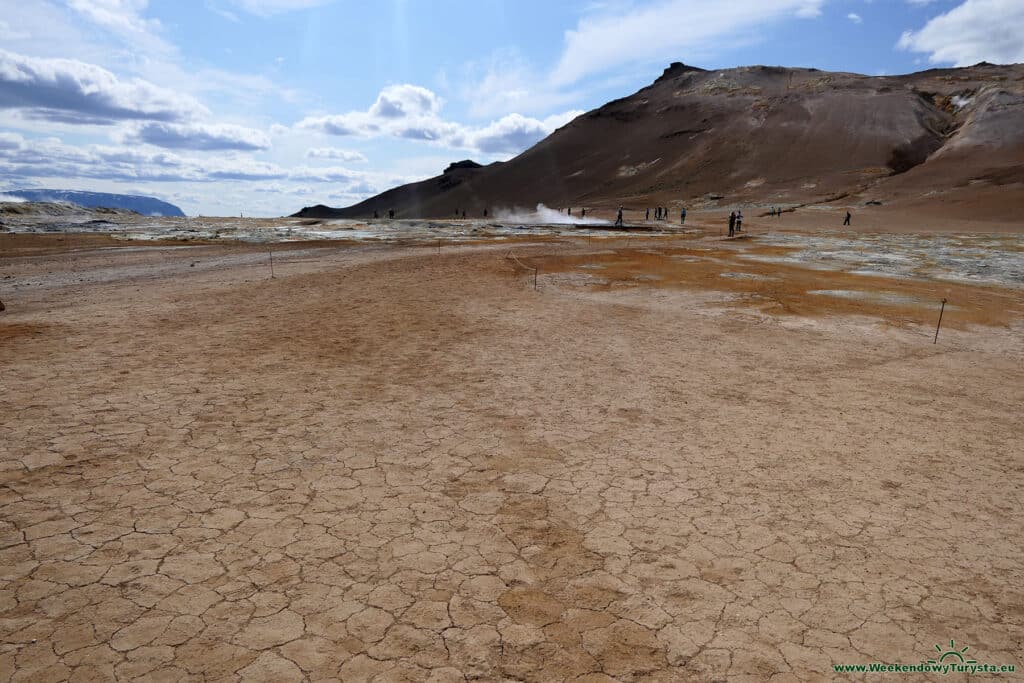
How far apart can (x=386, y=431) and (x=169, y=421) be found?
246cm

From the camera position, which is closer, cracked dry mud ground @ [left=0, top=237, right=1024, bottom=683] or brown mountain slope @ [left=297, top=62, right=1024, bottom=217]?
cracked dry mud ground @ [left=0, top=237, right=1024, bottom=683]

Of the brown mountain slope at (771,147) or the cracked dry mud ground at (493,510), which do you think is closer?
the cracked dry mud ground at (493,510)

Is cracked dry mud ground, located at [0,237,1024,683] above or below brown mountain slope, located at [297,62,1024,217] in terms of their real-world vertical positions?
below

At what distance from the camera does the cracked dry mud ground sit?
3.41 meters

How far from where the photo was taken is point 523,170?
122 metres

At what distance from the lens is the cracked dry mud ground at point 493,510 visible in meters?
3.41

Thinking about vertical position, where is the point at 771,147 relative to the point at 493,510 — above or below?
above

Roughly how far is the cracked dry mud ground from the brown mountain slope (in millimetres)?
59794

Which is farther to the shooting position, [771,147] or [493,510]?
[771,147]

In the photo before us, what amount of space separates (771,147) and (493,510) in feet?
315

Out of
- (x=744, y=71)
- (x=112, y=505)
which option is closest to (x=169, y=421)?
(x=112, y=505)

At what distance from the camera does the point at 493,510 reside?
484 centimetres

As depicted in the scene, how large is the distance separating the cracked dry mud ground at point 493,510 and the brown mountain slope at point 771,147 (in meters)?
59.8

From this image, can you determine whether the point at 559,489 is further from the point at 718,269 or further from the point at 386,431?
the point at 718,269
